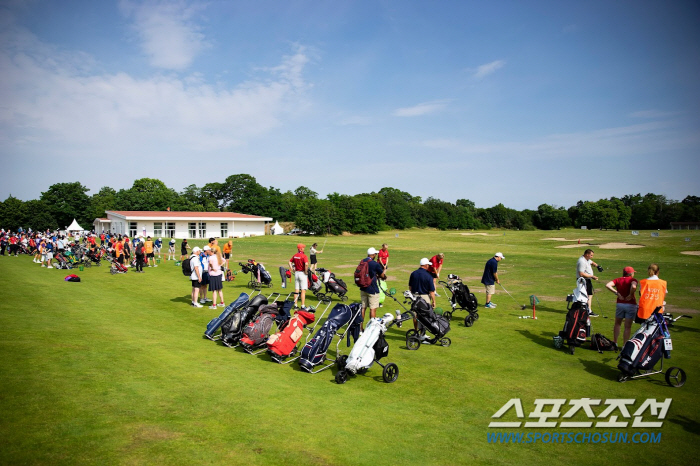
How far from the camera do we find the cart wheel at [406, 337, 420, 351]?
10102 mm

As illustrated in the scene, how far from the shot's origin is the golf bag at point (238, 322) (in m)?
9.49

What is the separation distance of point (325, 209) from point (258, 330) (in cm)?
7914

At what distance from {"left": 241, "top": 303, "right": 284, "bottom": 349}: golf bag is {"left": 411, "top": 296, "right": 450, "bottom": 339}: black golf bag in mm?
3562

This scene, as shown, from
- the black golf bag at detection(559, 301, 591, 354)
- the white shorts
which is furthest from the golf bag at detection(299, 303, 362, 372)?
the black golf bag at detection(559, 301, 591, 354)

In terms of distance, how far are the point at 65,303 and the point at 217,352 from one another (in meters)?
7.66

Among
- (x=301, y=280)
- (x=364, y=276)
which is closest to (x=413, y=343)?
(x=364, y=276)

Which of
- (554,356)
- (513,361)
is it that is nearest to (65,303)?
(513,361)

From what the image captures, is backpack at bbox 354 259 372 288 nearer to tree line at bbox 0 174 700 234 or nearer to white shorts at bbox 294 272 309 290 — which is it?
white shorts at bbox 294 272 309 290

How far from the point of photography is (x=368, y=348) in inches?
309

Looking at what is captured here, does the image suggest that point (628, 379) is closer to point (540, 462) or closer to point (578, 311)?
point (578, 311)

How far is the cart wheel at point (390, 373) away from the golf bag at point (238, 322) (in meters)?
3.68

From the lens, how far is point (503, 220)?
139 m

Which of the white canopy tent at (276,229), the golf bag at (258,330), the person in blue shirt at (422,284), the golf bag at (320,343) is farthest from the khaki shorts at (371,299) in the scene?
the white canopy tent at (276,229)

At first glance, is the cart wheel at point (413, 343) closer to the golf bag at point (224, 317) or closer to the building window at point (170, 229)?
the golf bag at point (224, 317)
